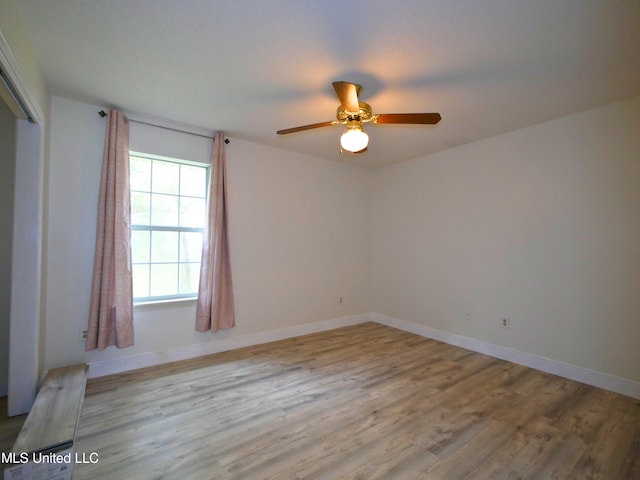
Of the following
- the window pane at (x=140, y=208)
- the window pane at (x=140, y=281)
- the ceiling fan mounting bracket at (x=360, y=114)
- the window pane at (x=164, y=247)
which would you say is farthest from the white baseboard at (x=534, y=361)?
the window pane at (x=140, y=208)

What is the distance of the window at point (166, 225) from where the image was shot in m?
3.13

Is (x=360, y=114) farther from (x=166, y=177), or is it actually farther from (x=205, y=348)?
(x=205, y=348)

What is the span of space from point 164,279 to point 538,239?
4.21 meters

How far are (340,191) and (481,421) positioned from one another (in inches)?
136

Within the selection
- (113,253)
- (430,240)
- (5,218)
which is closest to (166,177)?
(113,253)

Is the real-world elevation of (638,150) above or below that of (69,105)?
below

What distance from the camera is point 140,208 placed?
3.13 m

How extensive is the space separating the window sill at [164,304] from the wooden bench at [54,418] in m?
0.70

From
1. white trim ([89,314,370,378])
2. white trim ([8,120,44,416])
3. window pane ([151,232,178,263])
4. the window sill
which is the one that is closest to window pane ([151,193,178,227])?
window pane ([151,232,178,263])

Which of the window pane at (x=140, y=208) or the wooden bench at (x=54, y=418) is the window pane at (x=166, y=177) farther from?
the wooden bench at (x=54, y=418)

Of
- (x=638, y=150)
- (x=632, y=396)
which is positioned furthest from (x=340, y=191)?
(x=632, y=396)

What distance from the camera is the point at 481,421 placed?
216cm

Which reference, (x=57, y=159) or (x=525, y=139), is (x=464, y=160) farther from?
(x=57, y=159)

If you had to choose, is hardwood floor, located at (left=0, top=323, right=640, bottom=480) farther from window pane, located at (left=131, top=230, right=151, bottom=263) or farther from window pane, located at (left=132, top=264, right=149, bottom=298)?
window pane, located at (left=131, top=230, right=151, bottom=263)
